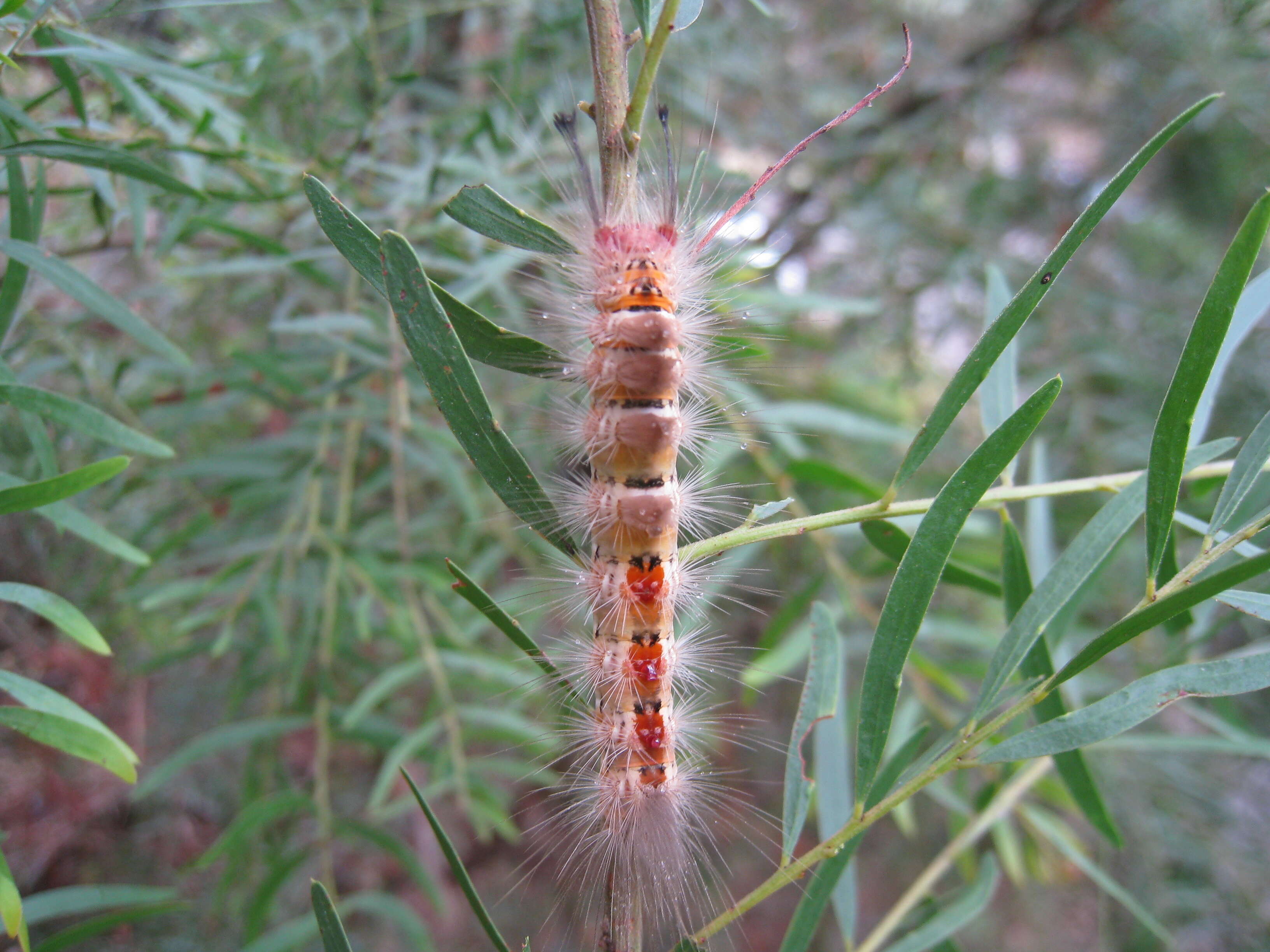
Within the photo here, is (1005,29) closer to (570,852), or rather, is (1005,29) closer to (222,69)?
(222,69)

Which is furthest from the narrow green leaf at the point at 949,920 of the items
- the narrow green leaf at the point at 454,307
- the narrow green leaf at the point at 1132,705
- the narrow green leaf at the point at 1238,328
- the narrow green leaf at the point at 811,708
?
the narrow green leaf at the point at 454,307

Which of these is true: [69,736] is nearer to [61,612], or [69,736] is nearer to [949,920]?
[61,612]

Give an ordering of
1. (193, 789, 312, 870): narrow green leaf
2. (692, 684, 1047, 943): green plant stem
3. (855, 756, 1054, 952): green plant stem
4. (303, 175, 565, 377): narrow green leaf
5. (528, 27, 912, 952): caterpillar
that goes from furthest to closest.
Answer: (193, 789, 312, 870): narrow green leaf
(855, 756, 1054, 952): green plant stem
(528, 27, 912, 952): caterpillar
(692, 684, 1047, 943): green plant stem
(303, 175, 565, 377): narrow green leaf

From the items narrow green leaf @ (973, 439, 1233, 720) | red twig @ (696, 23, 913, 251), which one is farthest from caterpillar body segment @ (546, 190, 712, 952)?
narrow green leaf @ (973, 439, 1233, 720)

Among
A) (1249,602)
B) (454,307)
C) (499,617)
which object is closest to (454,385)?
(454,307)

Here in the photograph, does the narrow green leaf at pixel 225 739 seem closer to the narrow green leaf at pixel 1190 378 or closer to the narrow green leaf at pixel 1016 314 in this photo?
the narrow green leaf at pixel 1016 314

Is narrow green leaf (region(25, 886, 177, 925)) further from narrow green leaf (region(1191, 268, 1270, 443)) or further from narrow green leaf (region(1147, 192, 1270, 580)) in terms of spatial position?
narrow green leaf (region(1191, 268, 1270, 443))
